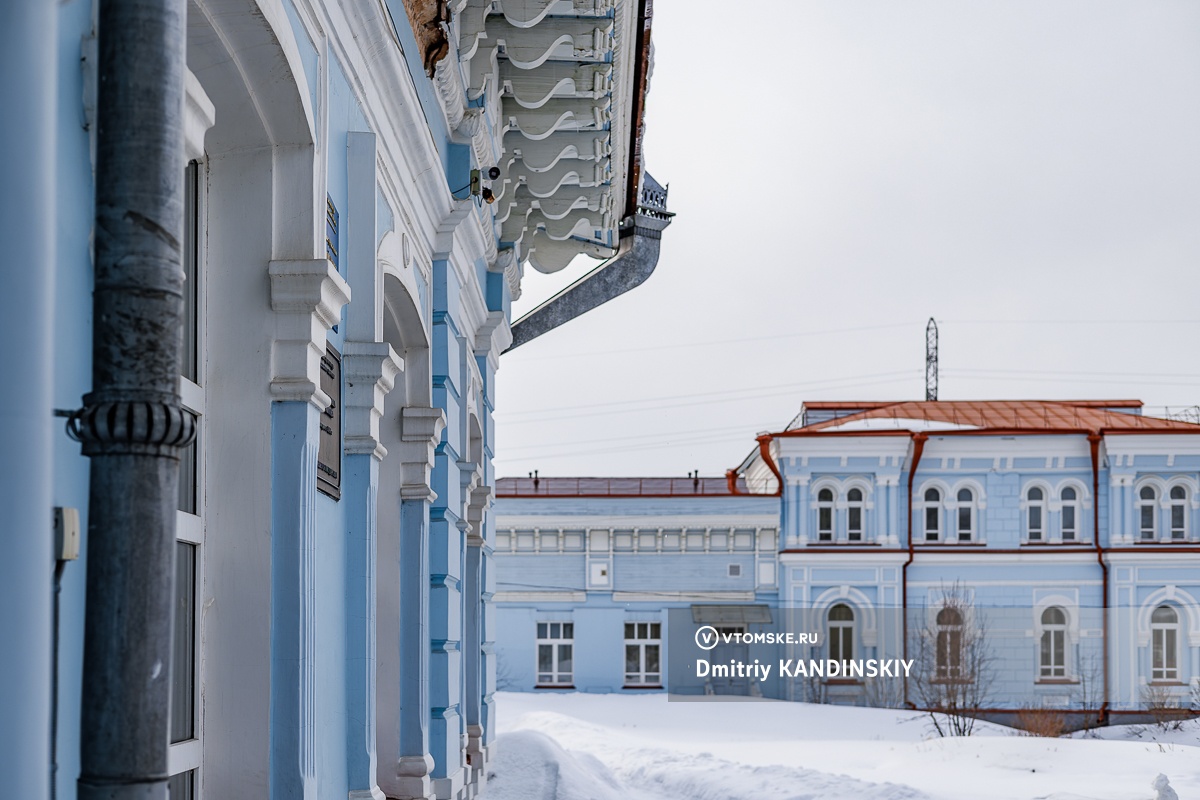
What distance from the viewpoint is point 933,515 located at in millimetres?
35750

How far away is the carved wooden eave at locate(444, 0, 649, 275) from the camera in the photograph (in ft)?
32.9

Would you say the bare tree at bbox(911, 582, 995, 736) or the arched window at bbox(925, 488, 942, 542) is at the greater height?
the arched window at bbox(925, 488, 942, 542)

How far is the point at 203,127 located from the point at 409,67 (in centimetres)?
393

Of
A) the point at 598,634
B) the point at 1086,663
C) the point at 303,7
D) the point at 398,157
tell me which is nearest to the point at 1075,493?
the point at 1086,663

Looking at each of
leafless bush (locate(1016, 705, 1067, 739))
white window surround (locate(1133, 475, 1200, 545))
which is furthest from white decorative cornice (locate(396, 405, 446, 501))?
white window surround (locate(1133, 475, 1200, 545))

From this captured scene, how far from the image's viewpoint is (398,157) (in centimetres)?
801

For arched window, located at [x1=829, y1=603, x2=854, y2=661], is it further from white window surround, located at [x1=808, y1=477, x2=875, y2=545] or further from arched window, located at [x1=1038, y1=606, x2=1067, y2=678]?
arched window, located at [x1=1038, y1=606, x2=1067, y2=678]

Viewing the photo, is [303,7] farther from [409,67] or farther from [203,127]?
[409,67]

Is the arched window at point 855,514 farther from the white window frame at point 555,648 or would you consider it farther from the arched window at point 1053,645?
the white window frame at point 555,648

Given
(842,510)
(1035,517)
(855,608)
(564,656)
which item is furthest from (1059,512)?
(564,656)

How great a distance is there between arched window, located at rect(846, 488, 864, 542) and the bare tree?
2285 mm

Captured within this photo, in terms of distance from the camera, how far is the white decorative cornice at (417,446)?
29.9 feet

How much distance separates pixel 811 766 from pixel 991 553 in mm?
16960

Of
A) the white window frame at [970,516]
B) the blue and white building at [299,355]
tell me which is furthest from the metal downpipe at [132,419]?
the white window frame at [970,516]
